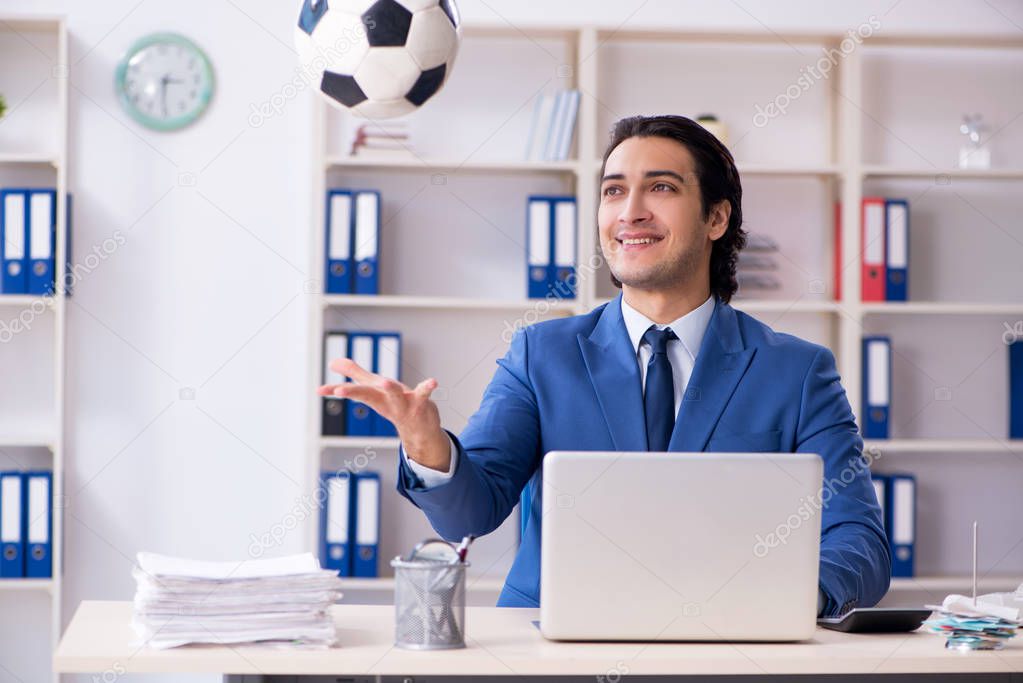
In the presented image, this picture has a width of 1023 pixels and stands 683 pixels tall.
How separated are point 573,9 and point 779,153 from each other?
2.65 ft

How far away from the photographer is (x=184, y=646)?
1.22 m

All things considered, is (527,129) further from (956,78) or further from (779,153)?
(956,78)

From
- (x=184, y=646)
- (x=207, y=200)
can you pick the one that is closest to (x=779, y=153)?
(x=207, y=200)

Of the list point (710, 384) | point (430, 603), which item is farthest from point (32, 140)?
point (430, 603)

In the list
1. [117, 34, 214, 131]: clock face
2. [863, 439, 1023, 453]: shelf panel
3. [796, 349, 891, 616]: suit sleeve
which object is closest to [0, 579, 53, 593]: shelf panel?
[117, 34, 214, 131]: clock face

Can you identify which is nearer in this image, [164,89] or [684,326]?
[684,326]

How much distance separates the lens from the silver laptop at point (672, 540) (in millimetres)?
1255

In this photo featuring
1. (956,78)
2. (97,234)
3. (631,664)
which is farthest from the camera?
(956,78)

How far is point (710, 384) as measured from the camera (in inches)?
74.6

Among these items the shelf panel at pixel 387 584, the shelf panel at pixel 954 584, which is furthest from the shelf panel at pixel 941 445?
the shelf panel at pixel 387 584

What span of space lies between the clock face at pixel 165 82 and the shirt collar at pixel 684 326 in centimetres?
202

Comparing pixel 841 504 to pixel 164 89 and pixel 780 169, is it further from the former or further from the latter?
pixel 164 89

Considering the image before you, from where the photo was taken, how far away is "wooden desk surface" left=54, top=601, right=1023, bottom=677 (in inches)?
46.9

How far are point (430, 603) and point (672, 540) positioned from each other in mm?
276
